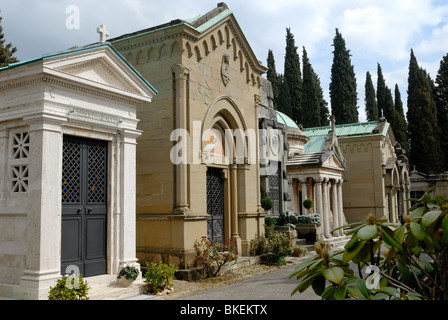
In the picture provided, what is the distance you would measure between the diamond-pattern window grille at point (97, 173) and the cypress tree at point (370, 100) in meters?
43.6

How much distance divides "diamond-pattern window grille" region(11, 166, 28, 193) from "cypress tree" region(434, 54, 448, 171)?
145 feet

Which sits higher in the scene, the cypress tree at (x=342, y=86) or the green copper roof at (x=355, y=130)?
the cypress tree at (x=342, y=86)

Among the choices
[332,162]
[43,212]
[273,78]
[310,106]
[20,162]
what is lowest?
[43,212]

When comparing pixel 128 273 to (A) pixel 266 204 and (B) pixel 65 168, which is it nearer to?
(B) pixel 65 168

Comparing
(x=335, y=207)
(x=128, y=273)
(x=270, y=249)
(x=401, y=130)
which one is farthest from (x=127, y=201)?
(x=401, y=130)

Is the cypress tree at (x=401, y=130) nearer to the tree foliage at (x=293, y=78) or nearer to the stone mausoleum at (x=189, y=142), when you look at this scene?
the tree foliage at (x=293, y=78)

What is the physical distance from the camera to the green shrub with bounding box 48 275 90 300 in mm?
7979

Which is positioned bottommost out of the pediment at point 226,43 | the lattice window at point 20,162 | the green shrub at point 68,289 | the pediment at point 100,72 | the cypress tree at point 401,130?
the green shrub at point 68,289

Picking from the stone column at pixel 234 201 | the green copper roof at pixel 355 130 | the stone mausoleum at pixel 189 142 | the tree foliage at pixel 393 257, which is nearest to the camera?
the tree foliage at pixel 393 257

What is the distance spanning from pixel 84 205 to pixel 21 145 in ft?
6.11

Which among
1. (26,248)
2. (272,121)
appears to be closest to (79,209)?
(26,248)

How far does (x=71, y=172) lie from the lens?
9.41 metres

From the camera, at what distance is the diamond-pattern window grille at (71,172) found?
9273 mm

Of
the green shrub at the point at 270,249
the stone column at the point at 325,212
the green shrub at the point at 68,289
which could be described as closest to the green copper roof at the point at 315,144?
the stone column at the point at 325,212
